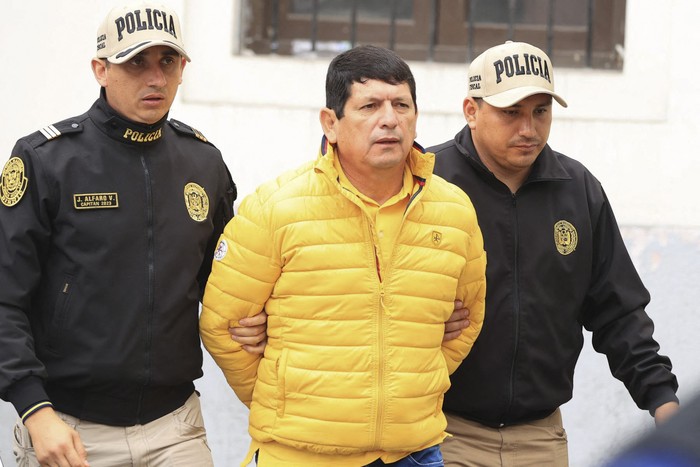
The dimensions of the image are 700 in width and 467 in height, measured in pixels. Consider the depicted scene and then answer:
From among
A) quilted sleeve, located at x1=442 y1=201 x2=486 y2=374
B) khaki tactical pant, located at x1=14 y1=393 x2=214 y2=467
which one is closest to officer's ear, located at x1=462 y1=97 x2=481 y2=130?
quilted sleeve, located at x1=442 y1=201 x2=486 y2=374

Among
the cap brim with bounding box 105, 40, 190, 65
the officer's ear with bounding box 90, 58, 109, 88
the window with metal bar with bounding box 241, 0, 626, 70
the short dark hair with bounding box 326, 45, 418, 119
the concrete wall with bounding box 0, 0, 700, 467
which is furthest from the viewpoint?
the window with metal bar with bounding box 241, 0, 626, 70

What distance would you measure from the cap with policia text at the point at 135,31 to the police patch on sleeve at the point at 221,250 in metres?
0.58

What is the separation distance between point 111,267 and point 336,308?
0.69 meters

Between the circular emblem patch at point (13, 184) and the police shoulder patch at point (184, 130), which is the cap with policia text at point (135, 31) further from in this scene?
the circular emblem patch at point (13, 184)

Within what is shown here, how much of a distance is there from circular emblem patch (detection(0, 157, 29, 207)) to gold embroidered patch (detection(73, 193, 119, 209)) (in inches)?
6.0

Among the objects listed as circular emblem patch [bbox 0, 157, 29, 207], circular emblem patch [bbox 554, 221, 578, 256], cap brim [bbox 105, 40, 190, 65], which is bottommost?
circular emblem patch [bbox 554, 221, 578, 256]

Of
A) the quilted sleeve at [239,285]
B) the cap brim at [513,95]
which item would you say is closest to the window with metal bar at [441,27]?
the cap brim at [513,95]

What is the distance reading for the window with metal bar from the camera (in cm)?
584

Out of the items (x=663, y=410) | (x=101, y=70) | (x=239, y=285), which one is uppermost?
(x=101, y=70)

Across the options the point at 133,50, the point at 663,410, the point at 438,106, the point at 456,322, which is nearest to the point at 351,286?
the point at 456,322

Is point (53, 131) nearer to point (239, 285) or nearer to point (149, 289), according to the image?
point (149, 289)

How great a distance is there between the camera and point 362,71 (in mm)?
3340

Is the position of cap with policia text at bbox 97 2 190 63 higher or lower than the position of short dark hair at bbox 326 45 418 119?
higher

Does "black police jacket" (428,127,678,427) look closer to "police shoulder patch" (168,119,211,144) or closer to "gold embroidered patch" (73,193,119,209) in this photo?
"police shoulder patch" (168,119,211,144)
